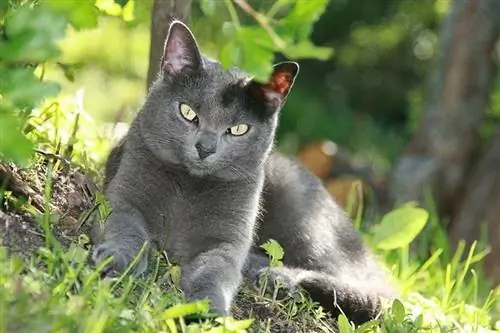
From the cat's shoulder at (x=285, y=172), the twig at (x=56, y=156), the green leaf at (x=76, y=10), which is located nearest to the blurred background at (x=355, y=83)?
the green leaf at (x=76, y=10)

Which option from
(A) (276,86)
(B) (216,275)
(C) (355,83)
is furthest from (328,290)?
(C) (355,83)

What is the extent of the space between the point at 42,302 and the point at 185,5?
1.52m

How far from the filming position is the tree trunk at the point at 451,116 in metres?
4.92

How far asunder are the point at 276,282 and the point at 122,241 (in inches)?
18.5

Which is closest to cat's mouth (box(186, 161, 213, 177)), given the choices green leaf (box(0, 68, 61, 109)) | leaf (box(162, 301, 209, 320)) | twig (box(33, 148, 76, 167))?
twig (box(33, 148, 76, 167))

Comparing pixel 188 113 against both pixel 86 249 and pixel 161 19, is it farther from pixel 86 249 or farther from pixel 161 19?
pixel 161 19

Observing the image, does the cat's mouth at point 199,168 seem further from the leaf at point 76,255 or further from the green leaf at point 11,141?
the green leaf at point 11,141

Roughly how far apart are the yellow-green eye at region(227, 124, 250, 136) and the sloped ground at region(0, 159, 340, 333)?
456mm

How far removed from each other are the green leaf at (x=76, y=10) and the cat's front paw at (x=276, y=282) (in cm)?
94

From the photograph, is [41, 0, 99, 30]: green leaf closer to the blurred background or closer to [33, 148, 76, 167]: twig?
the blurred background

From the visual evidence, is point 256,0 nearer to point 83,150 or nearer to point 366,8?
point 366,8

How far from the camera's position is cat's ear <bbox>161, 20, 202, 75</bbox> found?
8.46ft

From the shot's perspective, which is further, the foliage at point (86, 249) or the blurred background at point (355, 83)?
the blurred background at point (355, 83)

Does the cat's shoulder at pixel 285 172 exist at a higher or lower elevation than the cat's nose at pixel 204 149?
lower
